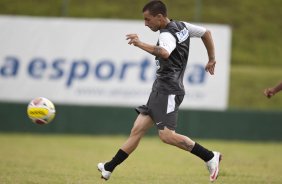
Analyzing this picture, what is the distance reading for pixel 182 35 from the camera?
864 centimetres

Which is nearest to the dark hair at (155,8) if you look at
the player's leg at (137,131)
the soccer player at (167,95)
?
the soccer player at (167,95)

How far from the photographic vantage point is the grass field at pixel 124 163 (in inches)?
379

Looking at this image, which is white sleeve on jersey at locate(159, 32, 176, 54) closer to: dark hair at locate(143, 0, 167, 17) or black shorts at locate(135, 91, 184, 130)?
dark hair at locate(143, 0, 167, 17)

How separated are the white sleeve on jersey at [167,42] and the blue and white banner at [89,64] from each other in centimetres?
978

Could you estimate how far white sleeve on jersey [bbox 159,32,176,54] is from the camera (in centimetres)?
825

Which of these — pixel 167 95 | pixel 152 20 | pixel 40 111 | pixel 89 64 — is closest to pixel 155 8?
pixel 152 20

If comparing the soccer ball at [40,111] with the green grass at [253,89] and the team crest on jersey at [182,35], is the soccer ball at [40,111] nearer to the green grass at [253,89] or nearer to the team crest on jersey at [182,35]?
the team crest on jersey at [182,35]

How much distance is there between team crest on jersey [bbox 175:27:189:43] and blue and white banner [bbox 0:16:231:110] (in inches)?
372

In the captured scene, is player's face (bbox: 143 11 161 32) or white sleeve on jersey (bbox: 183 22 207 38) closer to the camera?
player's face (bbox: 143 11 161 32)

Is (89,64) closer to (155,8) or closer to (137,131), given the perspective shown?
(137,131)

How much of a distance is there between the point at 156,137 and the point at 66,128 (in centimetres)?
247

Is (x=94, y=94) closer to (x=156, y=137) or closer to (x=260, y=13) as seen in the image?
(x=156, y=137)

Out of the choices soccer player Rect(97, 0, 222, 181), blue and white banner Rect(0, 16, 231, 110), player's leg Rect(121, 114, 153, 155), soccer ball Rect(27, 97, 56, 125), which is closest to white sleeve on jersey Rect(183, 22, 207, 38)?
soccer player Rect(97, 0, 222, 181)

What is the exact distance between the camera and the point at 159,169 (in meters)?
11.4
